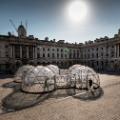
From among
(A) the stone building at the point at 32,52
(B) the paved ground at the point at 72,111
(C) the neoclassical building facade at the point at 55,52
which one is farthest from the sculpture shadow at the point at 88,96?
(A) the stone building at the point at 32,52

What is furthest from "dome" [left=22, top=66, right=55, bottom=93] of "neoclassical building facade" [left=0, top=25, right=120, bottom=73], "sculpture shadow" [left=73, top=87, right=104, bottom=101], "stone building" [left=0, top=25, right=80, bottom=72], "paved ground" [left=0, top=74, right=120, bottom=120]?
"stone building" [left=0, top=25, right=80, bottom=72]

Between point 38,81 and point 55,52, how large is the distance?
45.3 m

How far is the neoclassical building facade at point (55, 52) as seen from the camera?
2131 inches

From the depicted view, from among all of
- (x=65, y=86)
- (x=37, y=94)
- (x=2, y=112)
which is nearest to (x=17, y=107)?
(x=2, y=112)

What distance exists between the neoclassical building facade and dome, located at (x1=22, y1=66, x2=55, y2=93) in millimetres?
30452

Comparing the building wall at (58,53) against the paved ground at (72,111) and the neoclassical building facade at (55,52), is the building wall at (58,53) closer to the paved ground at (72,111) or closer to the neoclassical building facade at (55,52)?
the neoclassical building facade at (55,52)

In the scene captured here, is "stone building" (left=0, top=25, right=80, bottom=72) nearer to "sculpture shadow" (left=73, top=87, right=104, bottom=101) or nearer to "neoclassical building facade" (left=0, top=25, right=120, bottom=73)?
"neoclassical building facade" (left=0, top=25, right=120, bottom=73)

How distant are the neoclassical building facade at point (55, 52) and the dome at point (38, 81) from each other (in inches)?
1199

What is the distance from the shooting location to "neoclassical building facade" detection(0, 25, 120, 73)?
178 ft

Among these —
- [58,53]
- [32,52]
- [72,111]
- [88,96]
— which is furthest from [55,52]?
[72,111]

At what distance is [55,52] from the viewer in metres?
67.8

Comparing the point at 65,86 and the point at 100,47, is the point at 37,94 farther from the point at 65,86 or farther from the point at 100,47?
the point at 100,47

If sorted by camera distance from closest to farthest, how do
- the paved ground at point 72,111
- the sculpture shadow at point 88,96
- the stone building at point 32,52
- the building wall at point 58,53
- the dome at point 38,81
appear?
the paved ground at point 72,111
the sculpture shadow at point 88,96
the dome at point 38,81
the stone building at point 32,52
the building wall at point 58,53

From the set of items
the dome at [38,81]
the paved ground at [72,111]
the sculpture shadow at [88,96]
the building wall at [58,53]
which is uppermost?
the building wall at [58,53]
